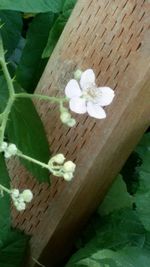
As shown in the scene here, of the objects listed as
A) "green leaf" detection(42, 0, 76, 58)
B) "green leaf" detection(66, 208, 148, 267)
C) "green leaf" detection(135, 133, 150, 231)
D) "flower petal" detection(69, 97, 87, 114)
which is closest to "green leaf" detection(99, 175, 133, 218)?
"green leaf" detection(66, 208, 148, 267)

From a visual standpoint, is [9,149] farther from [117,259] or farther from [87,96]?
[117,259]

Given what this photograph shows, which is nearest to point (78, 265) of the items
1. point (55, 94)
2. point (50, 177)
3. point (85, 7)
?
point (50, 177)

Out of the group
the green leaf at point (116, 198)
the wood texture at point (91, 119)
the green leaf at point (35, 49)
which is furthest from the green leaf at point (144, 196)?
the green leaf at point (35, 49)

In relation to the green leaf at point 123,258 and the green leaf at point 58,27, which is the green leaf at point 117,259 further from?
the green leaf at point 58,27

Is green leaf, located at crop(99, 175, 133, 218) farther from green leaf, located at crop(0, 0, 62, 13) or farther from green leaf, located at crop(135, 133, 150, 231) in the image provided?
green leaf, located at crop(0, 0, 62, 13)

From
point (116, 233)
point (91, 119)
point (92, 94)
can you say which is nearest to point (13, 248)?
point (116, 233)

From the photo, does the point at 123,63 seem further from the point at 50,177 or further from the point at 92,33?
the point at 50,177
